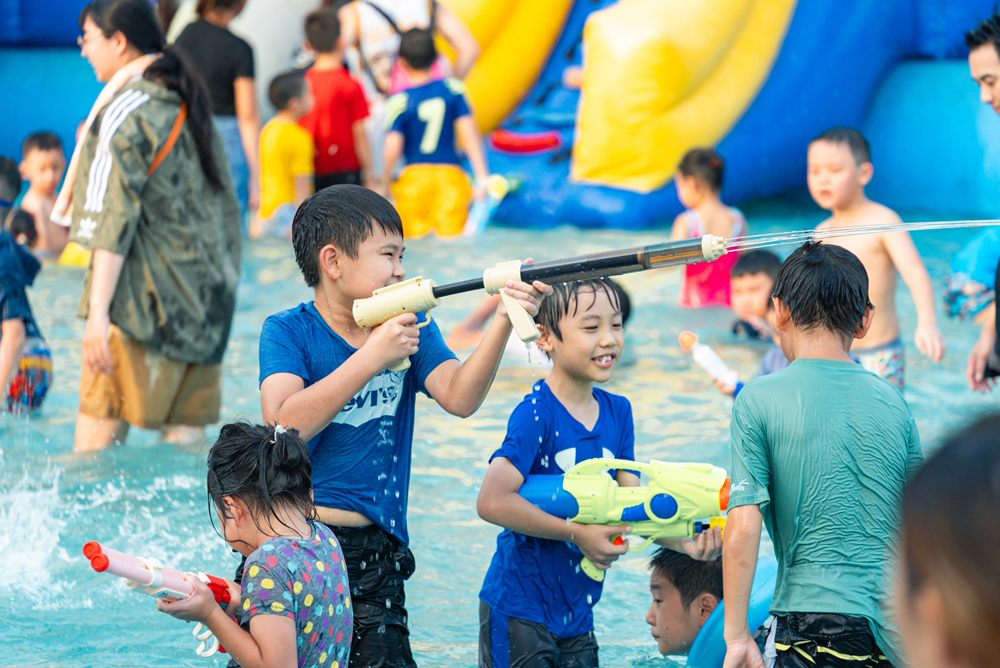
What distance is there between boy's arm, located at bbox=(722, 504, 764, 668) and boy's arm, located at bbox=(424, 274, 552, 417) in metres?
0.59

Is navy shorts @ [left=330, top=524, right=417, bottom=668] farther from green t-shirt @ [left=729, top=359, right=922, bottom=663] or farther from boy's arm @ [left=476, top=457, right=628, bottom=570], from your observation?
green t-shirt @ [left=729, top=359, right=922, bottom=663]

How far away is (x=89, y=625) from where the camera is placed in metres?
3.22

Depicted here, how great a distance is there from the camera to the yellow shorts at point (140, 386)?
160 inches

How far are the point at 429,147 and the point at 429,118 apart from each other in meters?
0.25

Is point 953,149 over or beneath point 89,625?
over

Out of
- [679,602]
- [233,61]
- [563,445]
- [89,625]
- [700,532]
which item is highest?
[233,61]

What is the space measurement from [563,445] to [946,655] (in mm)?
1877

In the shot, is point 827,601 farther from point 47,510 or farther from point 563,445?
point 47,510

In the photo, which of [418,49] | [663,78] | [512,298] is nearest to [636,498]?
[512,298]

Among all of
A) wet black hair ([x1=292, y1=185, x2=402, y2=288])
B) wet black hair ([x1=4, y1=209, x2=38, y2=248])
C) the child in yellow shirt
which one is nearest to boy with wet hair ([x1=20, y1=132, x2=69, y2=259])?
wet black hair ([x1=4, y1=209, x2=38, y2=248])

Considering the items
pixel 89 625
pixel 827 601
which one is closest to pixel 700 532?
pixel 827 601

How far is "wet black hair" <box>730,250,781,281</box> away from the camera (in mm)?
4762

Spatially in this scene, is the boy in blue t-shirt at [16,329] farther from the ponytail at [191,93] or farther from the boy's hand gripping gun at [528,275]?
the boy's hand gripping gun at [528,275]

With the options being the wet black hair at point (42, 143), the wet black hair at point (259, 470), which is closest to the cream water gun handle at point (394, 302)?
the wet black hair at point (259, 470)
